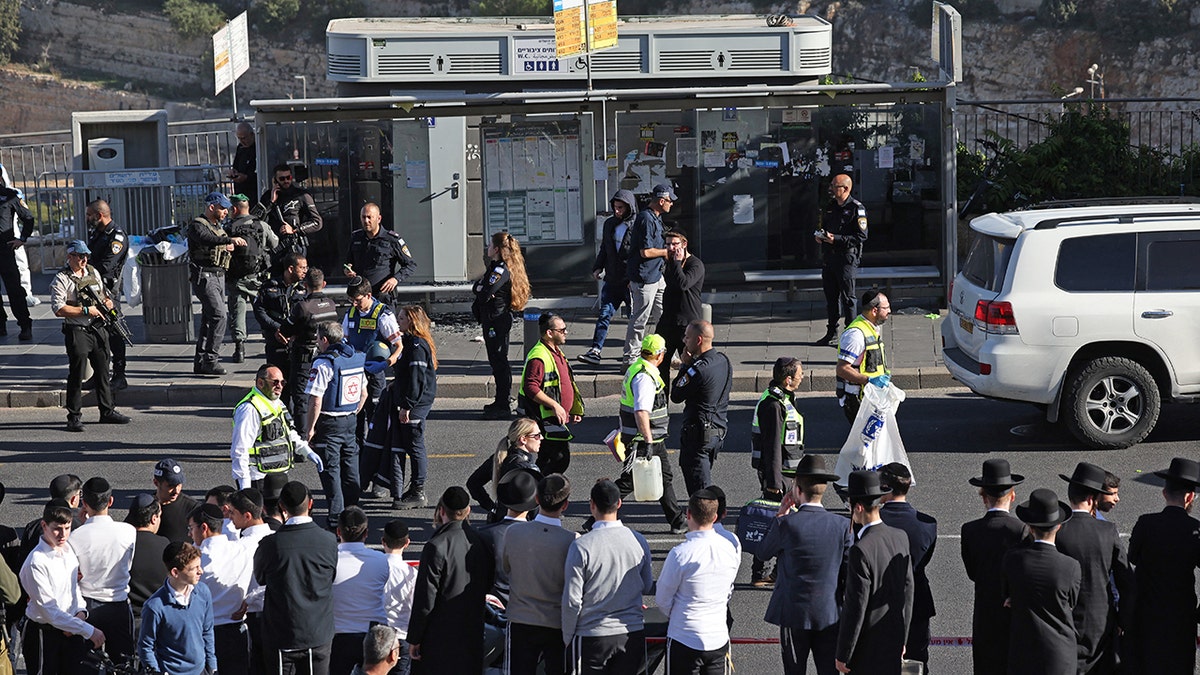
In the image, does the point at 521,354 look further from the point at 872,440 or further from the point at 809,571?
the point at 809,571

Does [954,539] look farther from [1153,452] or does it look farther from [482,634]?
[482,634]

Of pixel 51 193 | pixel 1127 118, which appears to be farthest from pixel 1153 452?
pixel 51 193

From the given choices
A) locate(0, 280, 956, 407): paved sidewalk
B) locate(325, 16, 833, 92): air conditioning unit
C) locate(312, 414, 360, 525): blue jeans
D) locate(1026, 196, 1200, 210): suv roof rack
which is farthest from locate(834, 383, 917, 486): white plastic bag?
locate(325, 16, 833, 92): air conditioning unit

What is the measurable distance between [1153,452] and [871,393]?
339cm

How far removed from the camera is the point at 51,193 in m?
21.5

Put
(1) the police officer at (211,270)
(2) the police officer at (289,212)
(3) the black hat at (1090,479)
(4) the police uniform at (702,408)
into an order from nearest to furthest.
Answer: (3) the black hat at (1090,479)
(4) the police uniform at (702,408)
(1) the police officer at (211,270)
(2) the police officer at (289,212)

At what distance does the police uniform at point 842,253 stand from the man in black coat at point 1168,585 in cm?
873

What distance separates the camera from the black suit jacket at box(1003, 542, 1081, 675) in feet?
22.2

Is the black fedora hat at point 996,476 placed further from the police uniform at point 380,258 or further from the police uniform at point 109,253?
the police uniform at point 109,253

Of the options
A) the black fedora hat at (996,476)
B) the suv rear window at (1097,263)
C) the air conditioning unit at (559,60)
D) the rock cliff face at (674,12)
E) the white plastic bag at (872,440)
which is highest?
the rock cliff face at (674,12)

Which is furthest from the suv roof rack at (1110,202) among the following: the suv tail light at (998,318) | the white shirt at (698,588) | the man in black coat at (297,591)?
the man in black coat at (297,591)

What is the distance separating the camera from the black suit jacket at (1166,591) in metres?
7.13

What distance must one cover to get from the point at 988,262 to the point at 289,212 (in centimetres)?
776

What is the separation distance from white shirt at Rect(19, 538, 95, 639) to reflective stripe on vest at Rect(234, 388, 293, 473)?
2.45m
